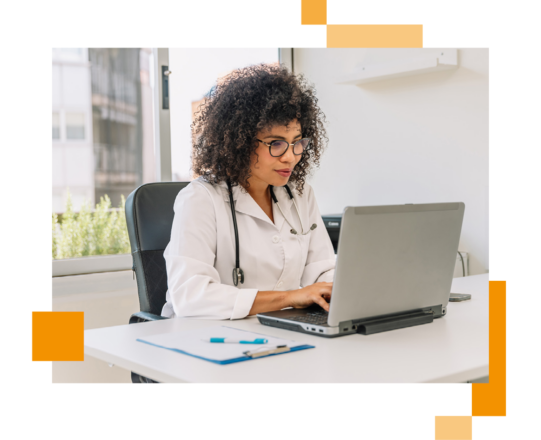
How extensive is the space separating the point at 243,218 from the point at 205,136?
34cm

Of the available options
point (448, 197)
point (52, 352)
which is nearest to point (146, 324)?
point (52, 352)

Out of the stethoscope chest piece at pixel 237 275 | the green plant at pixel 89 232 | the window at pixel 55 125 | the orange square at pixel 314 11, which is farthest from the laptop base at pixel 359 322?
the window at pixel 55 125

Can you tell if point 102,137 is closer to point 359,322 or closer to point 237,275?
point 237,275

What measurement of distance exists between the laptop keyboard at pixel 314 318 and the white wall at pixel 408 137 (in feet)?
4.83

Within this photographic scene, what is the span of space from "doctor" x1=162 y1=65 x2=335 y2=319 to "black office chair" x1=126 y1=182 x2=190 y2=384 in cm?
9

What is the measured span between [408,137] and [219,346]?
6.62ft

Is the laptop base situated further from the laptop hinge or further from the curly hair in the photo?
the curly hair

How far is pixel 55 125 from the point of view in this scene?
8.97ft

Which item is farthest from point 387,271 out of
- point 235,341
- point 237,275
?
point 237,275

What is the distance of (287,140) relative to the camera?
5.74 ft

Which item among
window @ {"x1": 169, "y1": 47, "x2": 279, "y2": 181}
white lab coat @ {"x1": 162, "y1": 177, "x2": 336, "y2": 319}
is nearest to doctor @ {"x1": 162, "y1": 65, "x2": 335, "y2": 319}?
white lab coat @ {"x1": 162, "y1": 177, "x2": 336, "y2": 319}

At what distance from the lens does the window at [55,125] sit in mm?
2729

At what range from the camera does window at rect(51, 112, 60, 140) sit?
2.73m

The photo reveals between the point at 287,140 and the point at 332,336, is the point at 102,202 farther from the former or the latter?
the point at 332,336
